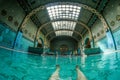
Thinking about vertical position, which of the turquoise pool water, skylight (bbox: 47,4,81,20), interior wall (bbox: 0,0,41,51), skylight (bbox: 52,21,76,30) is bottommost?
the turquoise pool water

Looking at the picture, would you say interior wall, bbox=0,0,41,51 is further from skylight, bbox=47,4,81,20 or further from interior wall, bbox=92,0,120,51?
interior wall, bbox=92,0,120,51

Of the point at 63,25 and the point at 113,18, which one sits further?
the point at 63,25

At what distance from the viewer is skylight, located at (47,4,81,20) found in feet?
79.8

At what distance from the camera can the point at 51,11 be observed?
25438 millimetres

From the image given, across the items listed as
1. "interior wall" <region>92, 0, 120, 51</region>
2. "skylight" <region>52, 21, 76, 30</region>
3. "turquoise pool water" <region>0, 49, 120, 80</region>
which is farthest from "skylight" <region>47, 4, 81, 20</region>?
"turquoise pool water" <region>0, 49, 120, 80</region>

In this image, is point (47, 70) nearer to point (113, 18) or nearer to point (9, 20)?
point (9, 20)

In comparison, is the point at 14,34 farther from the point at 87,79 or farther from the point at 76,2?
the point at 87,79

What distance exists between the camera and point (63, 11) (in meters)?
26.4

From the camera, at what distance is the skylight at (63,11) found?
957 inches

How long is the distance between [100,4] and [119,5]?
12.4ft

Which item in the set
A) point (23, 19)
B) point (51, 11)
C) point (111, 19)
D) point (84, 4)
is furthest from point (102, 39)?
point (23, 19)

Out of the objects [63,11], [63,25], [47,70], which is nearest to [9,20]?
[47,70]

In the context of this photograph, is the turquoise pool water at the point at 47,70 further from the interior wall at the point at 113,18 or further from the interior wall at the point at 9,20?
the interior wall at the point at 113,18

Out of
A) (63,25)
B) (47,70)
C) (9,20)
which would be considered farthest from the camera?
(63,25)
